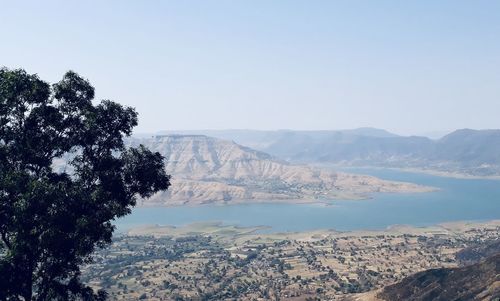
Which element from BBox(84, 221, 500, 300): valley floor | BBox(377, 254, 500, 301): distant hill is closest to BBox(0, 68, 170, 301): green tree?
BBox(377, 254, 500, 301): distant hill

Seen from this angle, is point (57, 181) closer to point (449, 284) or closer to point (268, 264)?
point (449, 284)

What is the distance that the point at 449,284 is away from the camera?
78.8 m

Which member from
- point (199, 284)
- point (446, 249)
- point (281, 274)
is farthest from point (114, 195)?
point (446, 249)

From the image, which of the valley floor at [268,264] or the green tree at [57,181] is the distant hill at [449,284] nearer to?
the valley floor at [268,264]

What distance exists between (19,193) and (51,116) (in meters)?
3.45

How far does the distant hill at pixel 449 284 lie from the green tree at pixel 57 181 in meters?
61.2

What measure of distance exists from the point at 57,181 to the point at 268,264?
126 metres

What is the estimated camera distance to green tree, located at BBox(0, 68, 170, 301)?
18.1 meters

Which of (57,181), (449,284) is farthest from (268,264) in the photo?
(57,181)

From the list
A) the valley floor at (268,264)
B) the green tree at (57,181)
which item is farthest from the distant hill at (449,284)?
the green tree at (57,181)

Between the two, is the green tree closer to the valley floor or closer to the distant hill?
the distant hill

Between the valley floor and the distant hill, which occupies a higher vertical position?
the distant hill

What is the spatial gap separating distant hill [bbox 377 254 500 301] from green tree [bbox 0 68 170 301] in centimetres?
6118

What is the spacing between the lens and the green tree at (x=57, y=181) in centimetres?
1808
